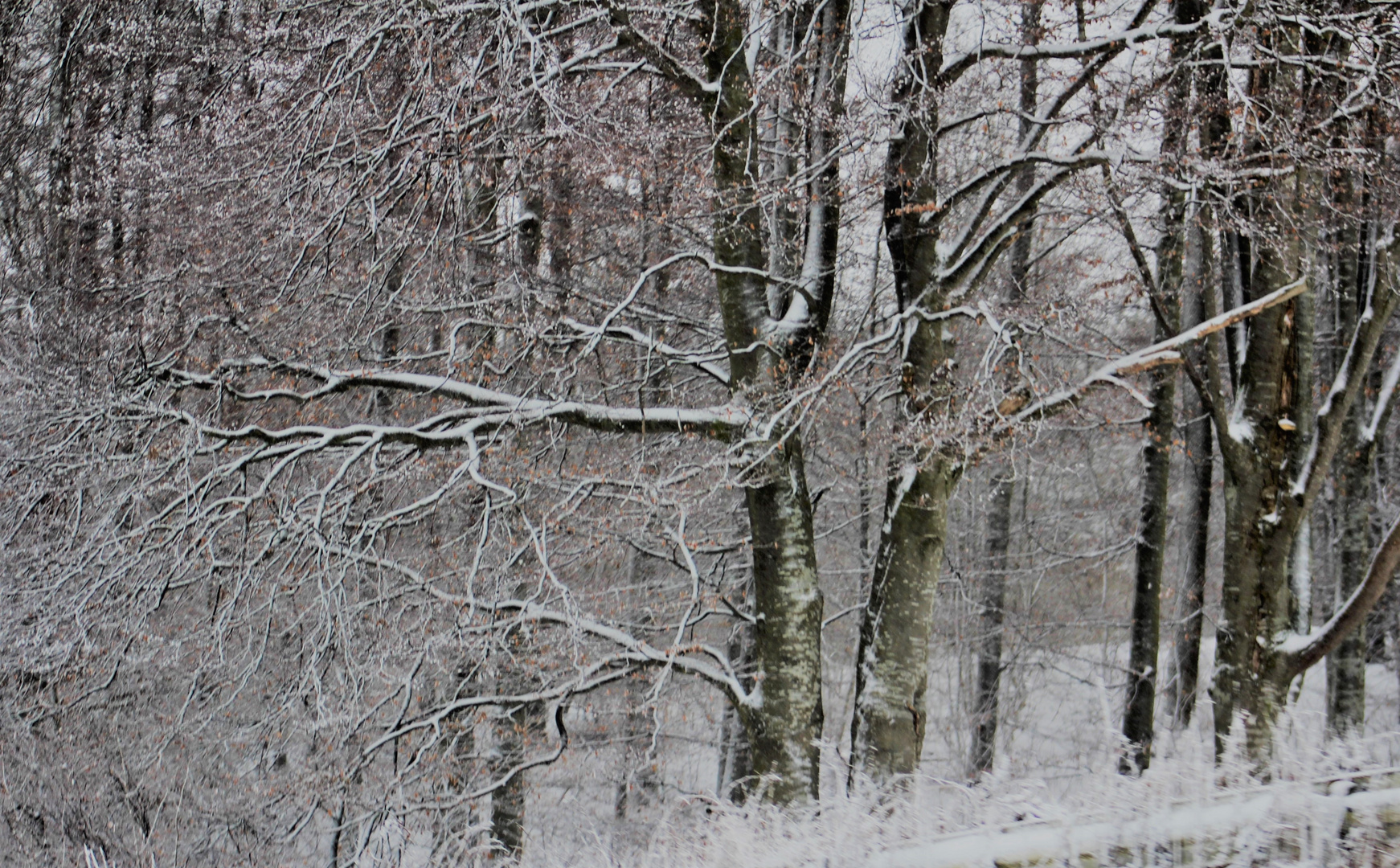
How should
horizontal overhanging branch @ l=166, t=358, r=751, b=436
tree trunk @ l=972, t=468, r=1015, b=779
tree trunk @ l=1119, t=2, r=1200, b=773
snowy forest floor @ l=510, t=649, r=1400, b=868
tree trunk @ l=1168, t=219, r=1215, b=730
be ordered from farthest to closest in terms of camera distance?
tree trunk @ l=972, t=468, r=1015, b=779 < tree trunk @ l=1168, t=219, r=1215, b=730 < tree trunk @ l=1119, t=2, r=1200, b=773 < horizontal overhanging branch @ l=166, t=358, r=751, b=436 < snowy forest floor @ l=510, t=649, r=1400, b=868

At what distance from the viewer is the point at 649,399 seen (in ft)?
36.7

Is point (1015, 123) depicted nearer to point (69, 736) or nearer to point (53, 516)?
point (53, 516)

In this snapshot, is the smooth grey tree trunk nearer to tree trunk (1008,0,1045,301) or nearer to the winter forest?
the winter forest

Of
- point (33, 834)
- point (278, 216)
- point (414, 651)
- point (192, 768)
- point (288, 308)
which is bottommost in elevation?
point (33, 834)

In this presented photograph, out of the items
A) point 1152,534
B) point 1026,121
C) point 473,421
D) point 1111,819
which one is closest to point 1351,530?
point 1152,534

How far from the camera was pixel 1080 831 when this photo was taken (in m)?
3.01

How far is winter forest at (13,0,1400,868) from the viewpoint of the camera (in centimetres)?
577

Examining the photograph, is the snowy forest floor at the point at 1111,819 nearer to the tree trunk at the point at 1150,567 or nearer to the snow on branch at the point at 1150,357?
the snow on branch at the point at 1150,357

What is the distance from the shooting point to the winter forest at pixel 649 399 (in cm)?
577

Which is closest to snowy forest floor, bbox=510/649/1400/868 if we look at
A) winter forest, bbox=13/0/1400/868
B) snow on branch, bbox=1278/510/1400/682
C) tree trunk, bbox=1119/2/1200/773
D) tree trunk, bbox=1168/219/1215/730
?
winter forest, bbox=13/0/1400/868

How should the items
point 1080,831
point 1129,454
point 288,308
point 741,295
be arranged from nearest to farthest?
point 1080,831 → point 741,295 → point 288,308 → point 1129,454

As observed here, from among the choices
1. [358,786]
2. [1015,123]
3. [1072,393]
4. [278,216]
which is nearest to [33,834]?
[358,786]

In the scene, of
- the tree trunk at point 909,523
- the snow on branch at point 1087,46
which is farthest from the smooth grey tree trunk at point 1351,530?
the tree trunk at point 909,523

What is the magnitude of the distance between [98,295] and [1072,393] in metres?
8.79
